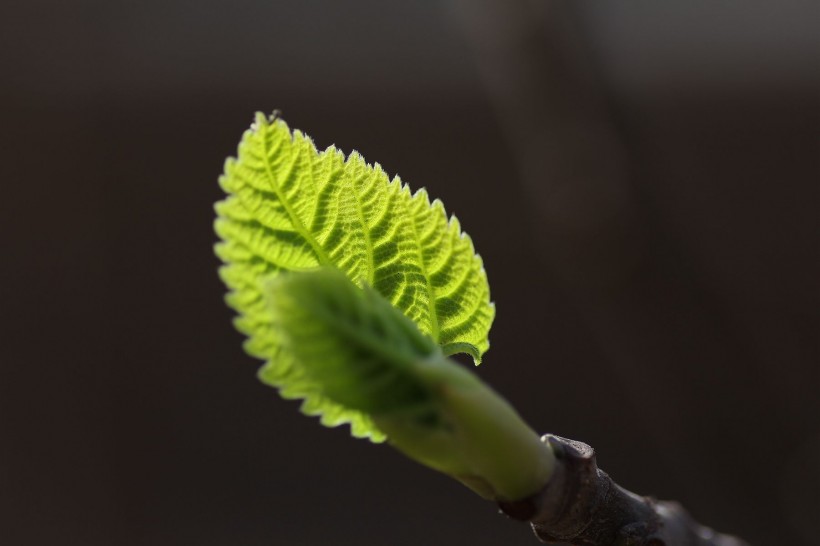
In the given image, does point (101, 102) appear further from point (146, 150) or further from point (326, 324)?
point (326, 324)

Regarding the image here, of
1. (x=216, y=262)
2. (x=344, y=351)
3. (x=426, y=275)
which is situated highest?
(x=216, y=262)

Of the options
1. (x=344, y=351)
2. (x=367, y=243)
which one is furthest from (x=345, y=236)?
(x=344, y=351)

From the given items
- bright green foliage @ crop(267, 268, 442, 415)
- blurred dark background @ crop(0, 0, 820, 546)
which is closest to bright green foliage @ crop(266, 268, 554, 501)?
bright green foliage @ crop(267, 268, 442, 415)

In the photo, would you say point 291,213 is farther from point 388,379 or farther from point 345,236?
point 388,379

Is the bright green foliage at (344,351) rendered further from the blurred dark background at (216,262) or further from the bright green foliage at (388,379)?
the blurred dark background at (216,262)

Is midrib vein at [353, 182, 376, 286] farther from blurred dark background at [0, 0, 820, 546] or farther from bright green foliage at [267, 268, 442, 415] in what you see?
blurred dark background at [0, 0, 820, 546]

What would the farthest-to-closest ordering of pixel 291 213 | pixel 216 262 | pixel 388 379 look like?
pixel 216 262
pixel 291 213
pixel 388 379

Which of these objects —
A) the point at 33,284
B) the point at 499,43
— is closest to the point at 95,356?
the point at 33,284

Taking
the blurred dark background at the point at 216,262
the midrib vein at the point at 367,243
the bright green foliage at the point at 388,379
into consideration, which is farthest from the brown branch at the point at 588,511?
the blurred dark background at the point at 216,262
